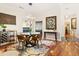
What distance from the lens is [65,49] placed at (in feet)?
7.47

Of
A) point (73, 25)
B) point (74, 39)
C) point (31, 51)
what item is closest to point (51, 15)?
point (73, 25)

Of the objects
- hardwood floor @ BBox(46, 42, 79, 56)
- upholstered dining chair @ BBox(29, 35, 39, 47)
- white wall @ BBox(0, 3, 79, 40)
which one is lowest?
hardwood floor @ BBox(46, 42, 79, 56)

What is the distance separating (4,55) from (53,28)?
1.02 metres

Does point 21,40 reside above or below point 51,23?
below

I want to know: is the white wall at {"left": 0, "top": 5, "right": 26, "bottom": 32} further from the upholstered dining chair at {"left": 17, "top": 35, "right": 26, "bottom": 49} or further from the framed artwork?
the framed artwork

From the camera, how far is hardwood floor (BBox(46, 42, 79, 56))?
2.26 m

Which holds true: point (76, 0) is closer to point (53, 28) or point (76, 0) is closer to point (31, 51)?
point (53, 28)

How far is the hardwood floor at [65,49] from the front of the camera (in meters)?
2.26

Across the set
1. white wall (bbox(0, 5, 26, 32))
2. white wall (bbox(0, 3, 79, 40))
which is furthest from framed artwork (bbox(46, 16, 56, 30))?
white wall (bbox(0, 5, 26, 32))

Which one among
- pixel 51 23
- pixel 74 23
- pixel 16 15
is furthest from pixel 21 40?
pixel 74 23

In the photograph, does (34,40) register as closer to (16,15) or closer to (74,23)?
(16,15)

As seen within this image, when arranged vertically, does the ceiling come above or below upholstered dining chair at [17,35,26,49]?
above

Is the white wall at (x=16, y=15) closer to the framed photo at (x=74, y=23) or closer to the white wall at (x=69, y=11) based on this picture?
the white wall at (x=69, y=11)

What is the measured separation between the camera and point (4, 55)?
2.29 m
